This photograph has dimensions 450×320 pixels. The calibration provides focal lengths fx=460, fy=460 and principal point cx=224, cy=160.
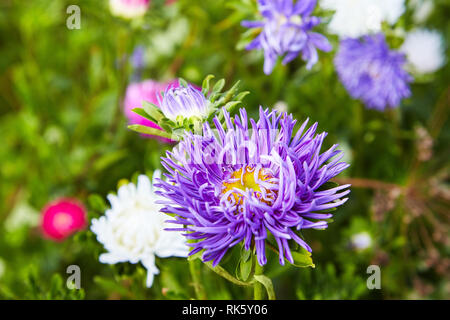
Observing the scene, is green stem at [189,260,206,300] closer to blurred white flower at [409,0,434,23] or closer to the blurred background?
the blurred background

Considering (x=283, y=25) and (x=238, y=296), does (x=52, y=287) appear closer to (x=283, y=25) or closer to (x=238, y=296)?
(x=238, y=296)

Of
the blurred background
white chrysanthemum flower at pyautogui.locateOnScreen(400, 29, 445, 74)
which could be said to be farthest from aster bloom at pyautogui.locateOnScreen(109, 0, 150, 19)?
white chrysanthemum flower at pyautogui.locateOnScreen(400, 29, 445, 74)

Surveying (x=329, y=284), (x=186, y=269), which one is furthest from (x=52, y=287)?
(x=329, y=284)

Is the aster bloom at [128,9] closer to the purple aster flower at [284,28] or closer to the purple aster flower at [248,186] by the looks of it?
→ the purple aster flower at [284,28]

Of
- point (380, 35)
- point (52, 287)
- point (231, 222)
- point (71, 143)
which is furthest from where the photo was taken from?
point (71, 143)

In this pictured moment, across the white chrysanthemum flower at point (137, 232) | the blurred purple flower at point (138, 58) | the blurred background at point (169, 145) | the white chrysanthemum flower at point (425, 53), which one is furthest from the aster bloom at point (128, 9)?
the white chrysanthemum flower at point (425, 53)

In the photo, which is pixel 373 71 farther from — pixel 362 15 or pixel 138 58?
pixel 138 58
